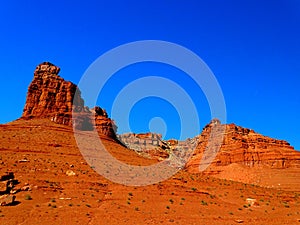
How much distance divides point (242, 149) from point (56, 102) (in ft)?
193

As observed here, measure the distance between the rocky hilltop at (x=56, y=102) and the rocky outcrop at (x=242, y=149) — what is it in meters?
42.5

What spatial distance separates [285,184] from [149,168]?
42.7 meters

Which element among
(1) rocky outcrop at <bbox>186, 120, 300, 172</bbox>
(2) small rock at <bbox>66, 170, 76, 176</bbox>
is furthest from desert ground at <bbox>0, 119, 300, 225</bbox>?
(1) rocky outcrop at <bbox>186, 120, 300, 172</bbox>

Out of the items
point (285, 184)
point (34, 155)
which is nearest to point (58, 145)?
point (34, 155)

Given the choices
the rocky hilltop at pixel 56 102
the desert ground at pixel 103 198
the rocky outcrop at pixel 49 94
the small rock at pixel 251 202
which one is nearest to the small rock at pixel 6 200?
the desert ground at pixel 103 198

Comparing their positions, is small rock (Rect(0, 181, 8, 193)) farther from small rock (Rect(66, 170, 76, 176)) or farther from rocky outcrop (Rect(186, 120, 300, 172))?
rocky outcrop (Rect(186, 120, 300, 172))

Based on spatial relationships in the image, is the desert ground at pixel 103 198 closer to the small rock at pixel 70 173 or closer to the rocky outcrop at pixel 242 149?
the small rock at pixel 70 173

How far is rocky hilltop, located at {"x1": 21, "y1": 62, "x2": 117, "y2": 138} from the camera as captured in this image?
Result: 65562 millimetres

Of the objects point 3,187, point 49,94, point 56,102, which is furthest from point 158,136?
point 3,187

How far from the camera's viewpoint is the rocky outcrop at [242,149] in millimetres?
90350

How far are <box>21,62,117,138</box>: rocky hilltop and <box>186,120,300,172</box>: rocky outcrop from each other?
140 feet

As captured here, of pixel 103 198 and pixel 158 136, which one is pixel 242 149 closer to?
pixel 158 136

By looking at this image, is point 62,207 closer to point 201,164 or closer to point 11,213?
point 11,213

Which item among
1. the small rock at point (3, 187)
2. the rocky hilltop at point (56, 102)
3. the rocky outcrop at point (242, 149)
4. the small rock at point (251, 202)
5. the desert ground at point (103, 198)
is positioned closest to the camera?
the desert ground at point (103, 198)
